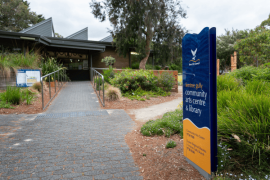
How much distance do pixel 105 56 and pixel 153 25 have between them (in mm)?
6405

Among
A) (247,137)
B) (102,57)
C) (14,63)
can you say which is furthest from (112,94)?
(102,57)

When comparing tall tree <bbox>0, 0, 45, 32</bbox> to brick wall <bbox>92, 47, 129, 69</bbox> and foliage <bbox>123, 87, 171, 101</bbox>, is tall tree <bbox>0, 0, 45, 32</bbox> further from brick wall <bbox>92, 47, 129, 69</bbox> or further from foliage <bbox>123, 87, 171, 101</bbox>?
foliage <bbox>123, 87, 171, 101</bbox>

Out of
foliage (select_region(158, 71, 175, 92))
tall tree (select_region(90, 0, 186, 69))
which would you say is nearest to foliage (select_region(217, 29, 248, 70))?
tall tree (select_region(90, 0, 186, 69))

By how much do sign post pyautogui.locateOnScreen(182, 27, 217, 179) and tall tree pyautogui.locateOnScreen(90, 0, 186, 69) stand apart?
37.9ft

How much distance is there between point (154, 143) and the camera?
3695 millimetres

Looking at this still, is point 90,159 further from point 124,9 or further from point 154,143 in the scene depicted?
point 124,9

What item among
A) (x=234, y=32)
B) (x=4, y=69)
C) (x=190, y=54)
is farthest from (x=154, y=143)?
(x=234, y=32)

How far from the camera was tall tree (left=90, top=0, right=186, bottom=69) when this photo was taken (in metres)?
13.4

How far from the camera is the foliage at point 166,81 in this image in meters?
10.3

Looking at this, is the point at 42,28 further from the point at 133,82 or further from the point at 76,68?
the point at 133,82

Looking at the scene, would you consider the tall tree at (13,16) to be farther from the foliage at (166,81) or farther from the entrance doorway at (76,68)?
the foliage at (166,81)

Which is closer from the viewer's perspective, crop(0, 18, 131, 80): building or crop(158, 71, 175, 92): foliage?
crop(158, 71, 175, 92): foliage

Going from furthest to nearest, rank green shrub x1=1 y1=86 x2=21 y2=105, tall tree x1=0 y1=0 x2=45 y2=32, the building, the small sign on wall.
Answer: tall tree x1=0 y1=0 x2=45 y2=32 → the building → the small sign on wall → green shrub x1=1 y1=86 x2=21 y2=105

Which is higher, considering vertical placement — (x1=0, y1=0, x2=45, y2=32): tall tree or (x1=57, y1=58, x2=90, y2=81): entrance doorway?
(x1=0, y1=0, x2=45, y2=32): tall tree
